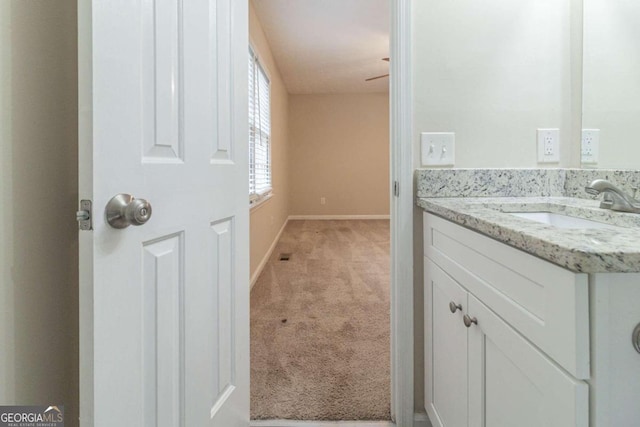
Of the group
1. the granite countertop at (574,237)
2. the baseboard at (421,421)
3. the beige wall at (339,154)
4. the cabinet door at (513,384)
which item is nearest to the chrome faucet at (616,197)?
the granite countertop at (574,237)

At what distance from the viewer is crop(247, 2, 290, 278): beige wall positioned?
343 cm

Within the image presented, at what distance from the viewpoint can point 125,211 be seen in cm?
66

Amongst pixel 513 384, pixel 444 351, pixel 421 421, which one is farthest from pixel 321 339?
pixel 513 384

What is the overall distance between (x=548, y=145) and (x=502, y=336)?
0.92 metres

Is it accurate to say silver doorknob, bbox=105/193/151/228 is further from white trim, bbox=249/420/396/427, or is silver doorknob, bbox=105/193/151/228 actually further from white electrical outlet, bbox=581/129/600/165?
white electrical outlet, bbox=581/129/600/165

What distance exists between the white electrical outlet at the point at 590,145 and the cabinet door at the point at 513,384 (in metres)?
0.79

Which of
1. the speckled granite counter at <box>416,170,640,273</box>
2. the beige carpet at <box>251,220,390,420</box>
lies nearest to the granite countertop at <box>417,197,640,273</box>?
the speckled granite counter at <box>416,170,640,273</box>

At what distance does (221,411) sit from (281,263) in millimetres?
2879

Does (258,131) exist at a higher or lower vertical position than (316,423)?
higher

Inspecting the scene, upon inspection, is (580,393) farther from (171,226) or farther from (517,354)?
(171,226)

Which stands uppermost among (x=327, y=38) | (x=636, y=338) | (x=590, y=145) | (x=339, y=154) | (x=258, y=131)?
(x=327, y=38)

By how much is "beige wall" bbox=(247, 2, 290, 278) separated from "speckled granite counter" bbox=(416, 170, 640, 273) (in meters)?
2.53

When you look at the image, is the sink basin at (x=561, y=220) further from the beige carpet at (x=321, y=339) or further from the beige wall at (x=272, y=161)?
the beige wall at (x=272, y=161)

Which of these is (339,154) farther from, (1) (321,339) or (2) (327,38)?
(1) (321,339)
